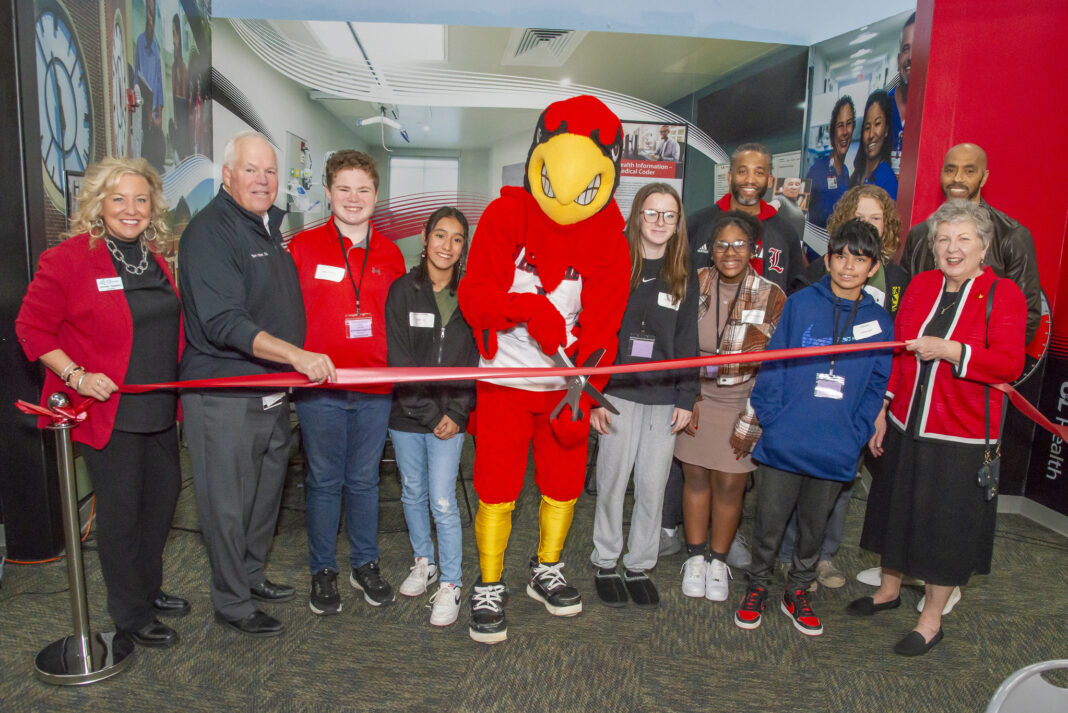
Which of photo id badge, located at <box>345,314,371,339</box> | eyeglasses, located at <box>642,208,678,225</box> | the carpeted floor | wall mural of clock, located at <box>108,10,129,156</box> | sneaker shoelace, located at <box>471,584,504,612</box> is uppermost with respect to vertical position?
wall mural of clock, located at <box>108,10,129,156</box>

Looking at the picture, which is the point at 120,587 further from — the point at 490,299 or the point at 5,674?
the point at 490,299

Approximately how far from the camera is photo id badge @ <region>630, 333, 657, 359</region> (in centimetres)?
278

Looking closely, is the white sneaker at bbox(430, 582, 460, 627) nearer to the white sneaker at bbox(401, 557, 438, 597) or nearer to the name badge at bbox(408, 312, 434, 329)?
the white sneaker at bbox(401, 557, 438, 597)

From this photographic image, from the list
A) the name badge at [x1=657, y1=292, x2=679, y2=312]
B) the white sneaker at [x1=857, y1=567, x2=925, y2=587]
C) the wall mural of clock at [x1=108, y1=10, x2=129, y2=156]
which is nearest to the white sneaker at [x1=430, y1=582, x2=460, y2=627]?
the name badge at [x1=657, y1=292, x2=679, y2=312]

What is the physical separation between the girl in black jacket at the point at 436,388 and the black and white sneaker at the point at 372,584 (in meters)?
0.20

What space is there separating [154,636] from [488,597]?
1201 mm

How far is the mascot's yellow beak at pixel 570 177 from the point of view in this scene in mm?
2297

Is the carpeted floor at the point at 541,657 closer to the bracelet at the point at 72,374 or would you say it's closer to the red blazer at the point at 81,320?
the red blazer at the point at 81,320

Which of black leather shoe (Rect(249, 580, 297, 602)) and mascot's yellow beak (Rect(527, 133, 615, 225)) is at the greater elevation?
mascot's yellow beak (Rect(527, 133, 615, 225))

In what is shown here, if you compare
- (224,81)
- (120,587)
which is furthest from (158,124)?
(120,587)

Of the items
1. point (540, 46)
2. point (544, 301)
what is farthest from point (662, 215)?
point (540, 46)

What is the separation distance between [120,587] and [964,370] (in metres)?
3.02

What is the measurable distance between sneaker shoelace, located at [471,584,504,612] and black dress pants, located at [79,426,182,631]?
3.85ft

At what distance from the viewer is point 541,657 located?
2.48 metres
